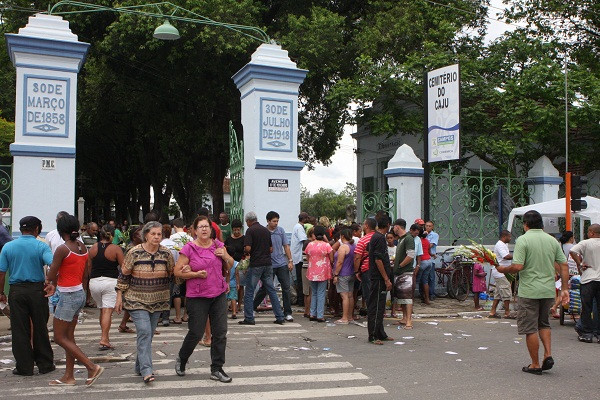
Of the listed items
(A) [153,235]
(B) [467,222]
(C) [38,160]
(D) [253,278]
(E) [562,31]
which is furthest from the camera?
(E) [562,31]

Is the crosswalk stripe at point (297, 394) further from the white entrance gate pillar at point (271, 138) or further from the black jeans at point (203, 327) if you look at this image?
the white entrance gate pillar at point (271, 138)

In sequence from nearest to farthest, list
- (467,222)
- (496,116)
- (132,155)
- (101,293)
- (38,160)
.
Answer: (101,293) < (38,160) < (467,222) < (496,116) < (132,155)

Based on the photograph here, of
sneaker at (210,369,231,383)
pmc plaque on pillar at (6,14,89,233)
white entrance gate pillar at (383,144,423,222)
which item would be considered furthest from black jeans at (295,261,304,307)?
sneaker at (210,369,231,383)

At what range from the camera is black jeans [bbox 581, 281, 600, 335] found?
9742 mm

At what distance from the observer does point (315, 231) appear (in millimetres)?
11477

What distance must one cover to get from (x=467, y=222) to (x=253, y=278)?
723 cm

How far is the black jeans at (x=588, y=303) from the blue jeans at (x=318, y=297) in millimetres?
4190

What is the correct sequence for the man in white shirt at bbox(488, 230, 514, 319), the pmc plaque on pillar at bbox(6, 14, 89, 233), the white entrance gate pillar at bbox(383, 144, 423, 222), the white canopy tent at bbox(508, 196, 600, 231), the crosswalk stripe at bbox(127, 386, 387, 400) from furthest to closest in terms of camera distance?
the white entrance gate pillar at bbox(383, 144, 423, 222), the white canopy tent at bbox(508, 196, 600, 231), the man in white shirt at bbox(488, 230, 514, 319), the pmc plaque on pillar at bbox(6, 14, 89, 233), the crosswalk stripe at bbox(127, 386, 387, 400)

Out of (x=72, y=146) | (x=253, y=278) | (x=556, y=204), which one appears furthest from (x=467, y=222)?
(x=72, y=146)

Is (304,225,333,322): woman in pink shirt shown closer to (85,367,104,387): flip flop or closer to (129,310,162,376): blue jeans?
(129,310,162,376): blue jeans

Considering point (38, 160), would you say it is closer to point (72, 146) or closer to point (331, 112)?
point (72, 146)

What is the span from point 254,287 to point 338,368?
3.47 m

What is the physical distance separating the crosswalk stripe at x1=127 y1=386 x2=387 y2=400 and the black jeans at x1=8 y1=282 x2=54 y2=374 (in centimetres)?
179

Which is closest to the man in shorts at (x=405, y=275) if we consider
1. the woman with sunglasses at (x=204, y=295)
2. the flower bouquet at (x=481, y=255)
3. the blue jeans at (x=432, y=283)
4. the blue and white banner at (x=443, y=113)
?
the flower bouquet at (x=481, y=255)
